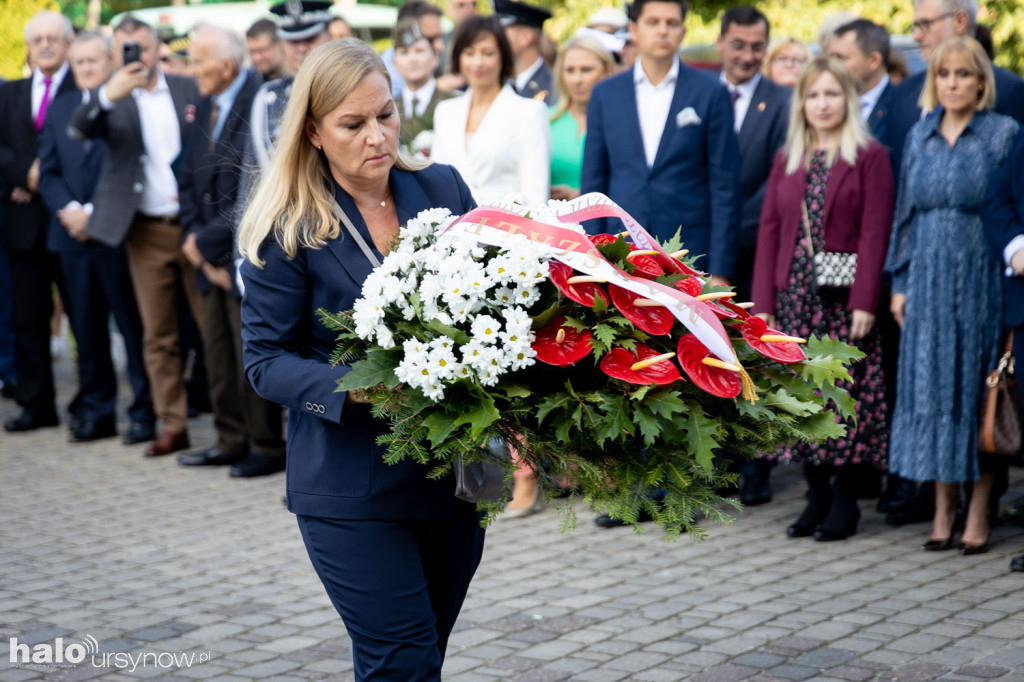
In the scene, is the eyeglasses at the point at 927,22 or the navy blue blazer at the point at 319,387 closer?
the navy blue blazer at the point at 319,387

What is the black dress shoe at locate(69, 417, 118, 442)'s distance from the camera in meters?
9.59

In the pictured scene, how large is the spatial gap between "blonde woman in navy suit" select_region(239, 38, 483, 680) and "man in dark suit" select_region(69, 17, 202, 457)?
590 centimetres

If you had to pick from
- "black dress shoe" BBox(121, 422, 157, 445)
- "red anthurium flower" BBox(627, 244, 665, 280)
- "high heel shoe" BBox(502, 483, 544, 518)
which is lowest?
"black dress shoe" BBox(121, 422, 157, 445)

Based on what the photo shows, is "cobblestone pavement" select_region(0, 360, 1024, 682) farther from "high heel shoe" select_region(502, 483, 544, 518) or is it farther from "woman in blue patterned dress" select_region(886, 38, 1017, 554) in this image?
"woman in blue patterned dress" select_region(886, 38, 1017, 554)

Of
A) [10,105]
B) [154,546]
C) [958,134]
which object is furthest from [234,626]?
[10,105]

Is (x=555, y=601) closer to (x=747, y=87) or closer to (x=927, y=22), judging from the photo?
(x=747, y=87)

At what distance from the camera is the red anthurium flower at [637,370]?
2824 millimetres

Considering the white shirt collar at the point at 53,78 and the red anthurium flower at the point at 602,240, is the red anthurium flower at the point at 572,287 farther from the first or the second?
the white shirt collar at the point at 53,78

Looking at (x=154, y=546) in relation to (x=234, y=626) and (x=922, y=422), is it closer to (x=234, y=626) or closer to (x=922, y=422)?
(x=234, y=626)

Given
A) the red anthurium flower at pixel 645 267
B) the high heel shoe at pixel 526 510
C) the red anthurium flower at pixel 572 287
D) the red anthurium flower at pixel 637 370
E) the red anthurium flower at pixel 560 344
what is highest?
the red anthurium flower at pixel 645 267

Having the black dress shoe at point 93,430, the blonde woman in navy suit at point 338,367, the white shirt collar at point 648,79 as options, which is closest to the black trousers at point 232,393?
the black dress shoe at point 93,430

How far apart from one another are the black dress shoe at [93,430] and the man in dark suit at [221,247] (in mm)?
1200

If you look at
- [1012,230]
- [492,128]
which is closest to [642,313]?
[1012,230]

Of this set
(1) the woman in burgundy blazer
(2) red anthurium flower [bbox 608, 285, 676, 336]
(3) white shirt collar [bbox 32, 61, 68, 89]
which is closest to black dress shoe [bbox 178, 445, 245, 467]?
(3) white shirt collar [bbox 32, 61, 68, 89]
